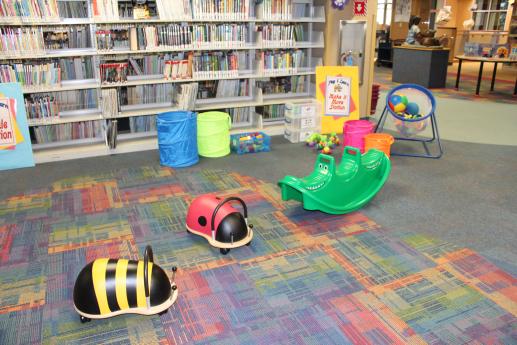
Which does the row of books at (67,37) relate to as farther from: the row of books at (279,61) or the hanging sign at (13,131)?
the row of books at (279,61)

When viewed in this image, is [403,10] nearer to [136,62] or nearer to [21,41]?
[136,62]

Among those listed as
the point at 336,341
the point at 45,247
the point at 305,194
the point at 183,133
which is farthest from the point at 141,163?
the point at 336,341

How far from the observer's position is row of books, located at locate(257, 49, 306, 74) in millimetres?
5668

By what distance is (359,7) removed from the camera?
6000 mm

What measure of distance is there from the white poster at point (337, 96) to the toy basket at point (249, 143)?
1.03m

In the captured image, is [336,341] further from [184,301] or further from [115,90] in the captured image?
[115,90]

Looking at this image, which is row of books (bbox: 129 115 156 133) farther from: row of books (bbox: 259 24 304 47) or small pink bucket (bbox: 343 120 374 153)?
small pink bucket (bbox: 343 120 374 153)

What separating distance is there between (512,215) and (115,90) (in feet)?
13.5

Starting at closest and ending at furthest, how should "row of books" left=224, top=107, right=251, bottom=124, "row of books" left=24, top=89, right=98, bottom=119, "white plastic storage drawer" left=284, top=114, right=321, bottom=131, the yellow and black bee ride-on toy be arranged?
1. the yellow and black bee ride-on toy
2. "row of books" left=24, top=89, right=98, bottom=119
3. "white plastic storage drawer" left=284, top=114, right=321, bottom=131
4. "row of books" left=224, top=107, right=251, bottom=124

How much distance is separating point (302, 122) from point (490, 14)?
42.9 feet

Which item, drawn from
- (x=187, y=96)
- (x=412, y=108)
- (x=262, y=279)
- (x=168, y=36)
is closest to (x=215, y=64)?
(x=187, y=96)

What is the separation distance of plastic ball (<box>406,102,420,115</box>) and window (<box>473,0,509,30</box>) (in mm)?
12352

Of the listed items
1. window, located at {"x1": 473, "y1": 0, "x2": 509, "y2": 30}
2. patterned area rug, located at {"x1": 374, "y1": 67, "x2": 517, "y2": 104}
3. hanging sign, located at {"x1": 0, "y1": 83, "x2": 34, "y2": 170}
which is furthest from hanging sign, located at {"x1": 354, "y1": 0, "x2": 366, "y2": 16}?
window, located at {"x1": 473, "y1": 0, "x2": 509, "y2": 30}

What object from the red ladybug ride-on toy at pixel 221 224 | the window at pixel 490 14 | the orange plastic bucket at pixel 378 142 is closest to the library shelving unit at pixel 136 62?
the orange plastic bucket at pixel 378 142
